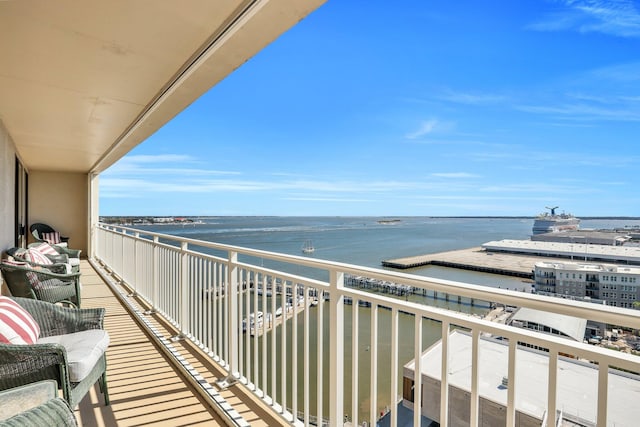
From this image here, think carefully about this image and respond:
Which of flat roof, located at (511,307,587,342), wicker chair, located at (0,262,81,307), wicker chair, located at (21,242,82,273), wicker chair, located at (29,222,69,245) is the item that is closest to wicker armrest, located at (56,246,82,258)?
wicker chair, located at (21,242,82,273)

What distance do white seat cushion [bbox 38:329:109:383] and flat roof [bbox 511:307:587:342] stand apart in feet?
6.32

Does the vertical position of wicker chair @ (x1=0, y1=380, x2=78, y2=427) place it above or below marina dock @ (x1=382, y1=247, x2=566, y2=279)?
above

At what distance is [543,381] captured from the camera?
117 cm

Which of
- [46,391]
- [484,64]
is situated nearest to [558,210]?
[484,64]

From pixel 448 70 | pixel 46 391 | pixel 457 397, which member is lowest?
pixel 457 397

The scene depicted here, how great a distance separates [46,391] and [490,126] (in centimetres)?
2644

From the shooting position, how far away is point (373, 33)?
783 centimetres

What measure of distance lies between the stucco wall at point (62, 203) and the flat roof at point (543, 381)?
9.59 m

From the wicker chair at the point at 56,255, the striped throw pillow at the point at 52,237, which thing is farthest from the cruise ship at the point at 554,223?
the striped throw pillow at the point at 52,237

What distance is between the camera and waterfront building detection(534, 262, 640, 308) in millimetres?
2203

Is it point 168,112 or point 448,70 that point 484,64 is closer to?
point 448,70

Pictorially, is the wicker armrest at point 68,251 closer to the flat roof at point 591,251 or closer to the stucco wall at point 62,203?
the stucco wall at point 62,203

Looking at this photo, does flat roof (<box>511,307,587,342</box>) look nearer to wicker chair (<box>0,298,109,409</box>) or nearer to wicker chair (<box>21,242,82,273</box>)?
wicker chair (<box>0,298,109,409</box>)

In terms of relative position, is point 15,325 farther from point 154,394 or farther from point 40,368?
point 154,394
